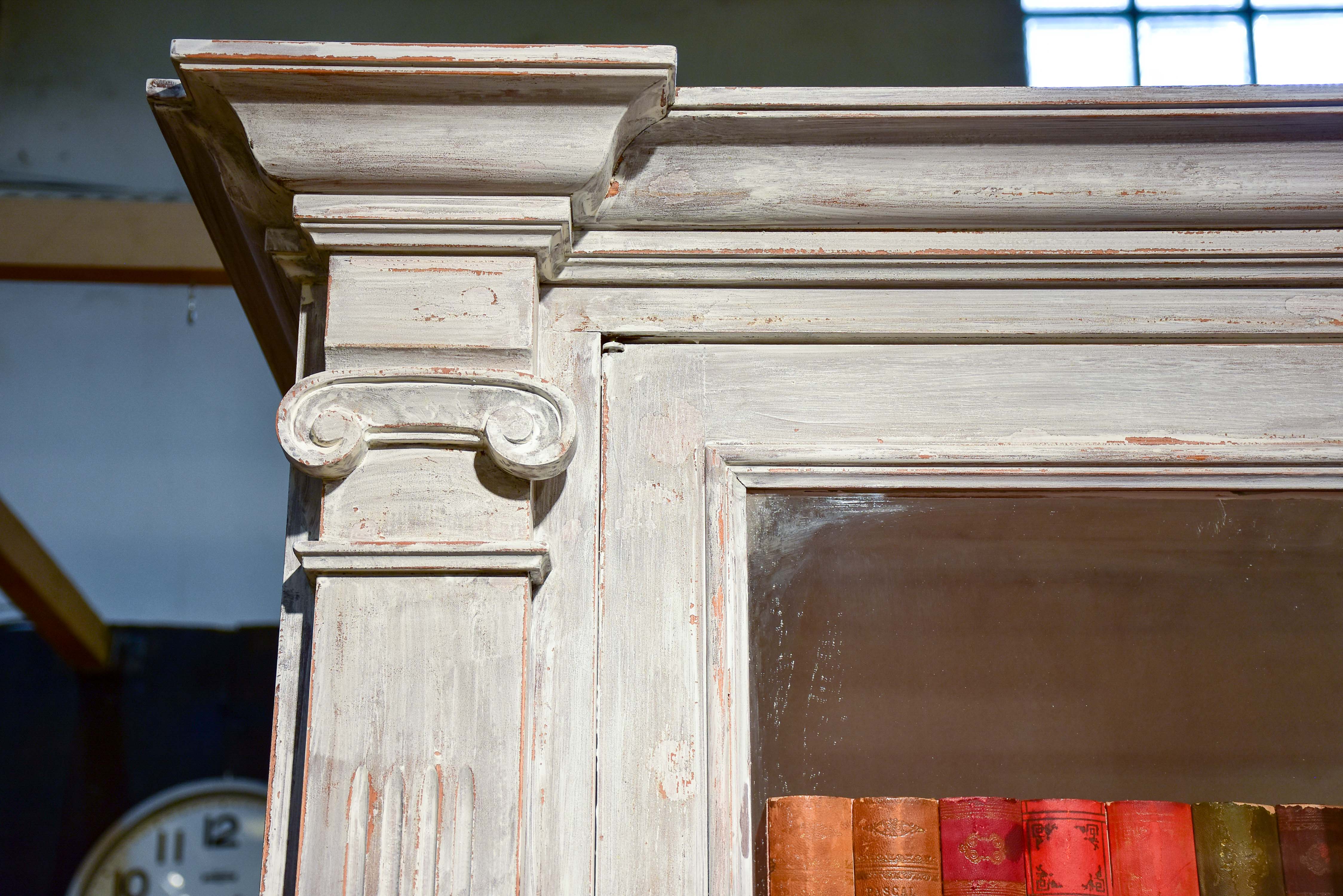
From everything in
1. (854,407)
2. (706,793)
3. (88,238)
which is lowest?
(706,793)

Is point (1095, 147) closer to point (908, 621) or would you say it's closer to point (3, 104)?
point (908, 621)

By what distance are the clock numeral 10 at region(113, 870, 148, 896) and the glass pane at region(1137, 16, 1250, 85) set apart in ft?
14.0

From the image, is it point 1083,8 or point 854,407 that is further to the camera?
point 1083,8

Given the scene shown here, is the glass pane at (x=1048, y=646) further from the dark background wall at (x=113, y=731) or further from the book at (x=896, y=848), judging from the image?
the dark background wall at (x=113, y=731)

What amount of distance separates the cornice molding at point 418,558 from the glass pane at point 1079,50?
3571mm

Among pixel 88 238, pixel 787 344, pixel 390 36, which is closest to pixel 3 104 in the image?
pixel 88 238

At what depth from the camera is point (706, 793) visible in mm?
721

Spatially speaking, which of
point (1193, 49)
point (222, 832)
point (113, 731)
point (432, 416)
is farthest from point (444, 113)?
point (1193, 49)

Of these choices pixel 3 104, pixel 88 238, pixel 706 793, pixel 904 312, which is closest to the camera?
pixel 706 793

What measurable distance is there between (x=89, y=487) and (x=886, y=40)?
3.42 meters

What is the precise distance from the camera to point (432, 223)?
765 mm

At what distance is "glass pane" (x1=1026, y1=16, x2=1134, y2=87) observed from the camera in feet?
12.3

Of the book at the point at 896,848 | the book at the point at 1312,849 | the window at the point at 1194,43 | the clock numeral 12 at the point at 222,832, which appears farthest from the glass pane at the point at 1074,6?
the clock numeral 12 at the point at 222,832

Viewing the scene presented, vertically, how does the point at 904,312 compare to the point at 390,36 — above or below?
below
